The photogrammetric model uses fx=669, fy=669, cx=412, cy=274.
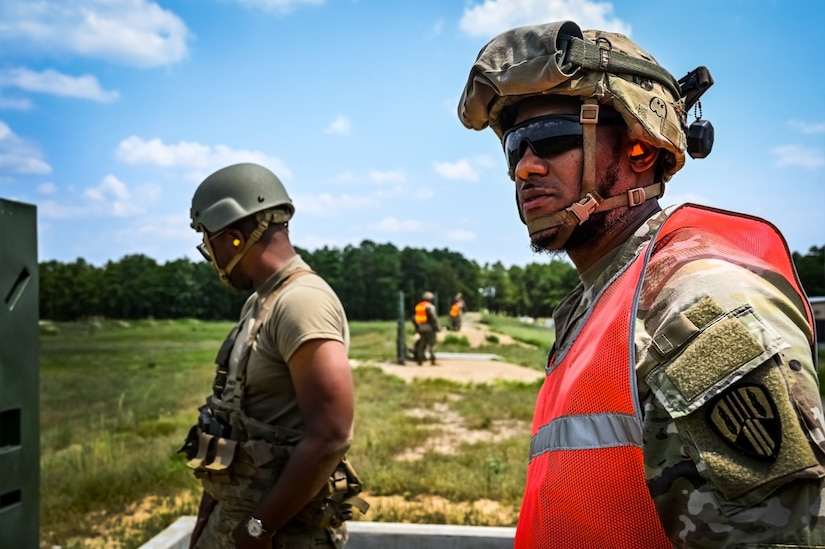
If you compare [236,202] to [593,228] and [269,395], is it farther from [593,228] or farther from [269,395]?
[593,228]

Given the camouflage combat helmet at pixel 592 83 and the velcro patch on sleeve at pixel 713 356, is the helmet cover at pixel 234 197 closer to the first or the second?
the camouflage combat helmet at pixel 592 83

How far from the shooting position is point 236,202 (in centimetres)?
281

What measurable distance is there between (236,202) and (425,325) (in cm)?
1666

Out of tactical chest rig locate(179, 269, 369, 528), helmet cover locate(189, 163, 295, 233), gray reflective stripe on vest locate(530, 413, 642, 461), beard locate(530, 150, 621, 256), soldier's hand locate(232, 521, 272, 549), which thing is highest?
helmet cover locate(189, 163, 295, 233)

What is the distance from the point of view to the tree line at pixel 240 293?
65.0 ft

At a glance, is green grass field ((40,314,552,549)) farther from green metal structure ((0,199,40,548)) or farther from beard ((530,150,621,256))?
beard ((530,150,621,256))

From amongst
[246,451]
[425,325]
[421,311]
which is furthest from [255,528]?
[425,325]

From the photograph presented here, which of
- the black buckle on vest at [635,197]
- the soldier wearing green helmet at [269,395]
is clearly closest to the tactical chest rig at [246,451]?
the soldier wearing green helmet at [269,395]

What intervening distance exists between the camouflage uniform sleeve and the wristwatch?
167cm

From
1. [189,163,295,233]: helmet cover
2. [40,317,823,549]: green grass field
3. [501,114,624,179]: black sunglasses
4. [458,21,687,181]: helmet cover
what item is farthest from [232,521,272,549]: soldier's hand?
[40,317,823,549]: green grass field

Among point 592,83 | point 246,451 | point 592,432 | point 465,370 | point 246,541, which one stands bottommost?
point 465,370

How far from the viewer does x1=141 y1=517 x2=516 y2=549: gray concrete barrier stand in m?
4.11

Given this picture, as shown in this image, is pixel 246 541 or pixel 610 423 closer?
pixel 610 423

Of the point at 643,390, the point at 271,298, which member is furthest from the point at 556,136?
the point at 271,298
